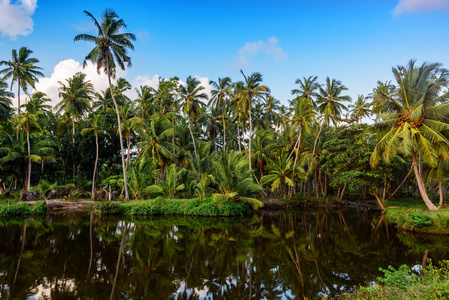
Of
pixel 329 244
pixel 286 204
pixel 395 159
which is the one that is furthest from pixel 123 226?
pixel 395 159

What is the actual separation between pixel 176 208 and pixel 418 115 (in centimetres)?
1682

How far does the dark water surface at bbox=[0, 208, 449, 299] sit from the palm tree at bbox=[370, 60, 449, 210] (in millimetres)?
4533

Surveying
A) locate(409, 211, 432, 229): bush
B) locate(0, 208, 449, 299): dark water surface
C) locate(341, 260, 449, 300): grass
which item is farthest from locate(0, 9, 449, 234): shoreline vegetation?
locate(341, 260, 449, 300): grass

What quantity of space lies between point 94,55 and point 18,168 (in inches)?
707

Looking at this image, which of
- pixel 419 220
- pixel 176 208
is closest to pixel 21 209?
pixel 176 208

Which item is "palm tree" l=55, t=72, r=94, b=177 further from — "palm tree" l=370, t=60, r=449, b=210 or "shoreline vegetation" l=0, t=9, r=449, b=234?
"palm tree" l=370, t=60, r=449, b=210

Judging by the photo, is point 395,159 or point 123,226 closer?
point 123,226

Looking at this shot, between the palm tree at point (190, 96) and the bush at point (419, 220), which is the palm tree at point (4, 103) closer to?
the palm tree at point (190, 96)

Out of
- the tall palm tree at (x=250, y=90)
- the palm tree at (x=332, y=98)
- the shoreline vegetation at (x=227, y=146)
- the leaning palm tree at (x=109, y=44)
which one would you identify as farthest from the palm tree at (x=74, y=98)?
the palm tree at (x=332, y=98)

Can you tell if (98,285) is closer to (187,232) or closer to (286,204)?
(187,232)

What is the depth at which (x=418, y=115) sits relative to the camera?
41.6 ft

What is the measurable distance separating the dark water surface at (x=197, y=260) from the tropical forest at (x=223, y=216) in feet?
0.18

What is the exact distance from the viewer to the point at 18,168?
28.2m

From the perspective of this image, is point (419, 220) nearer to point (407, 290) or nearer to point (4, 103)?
point (407, 290)
